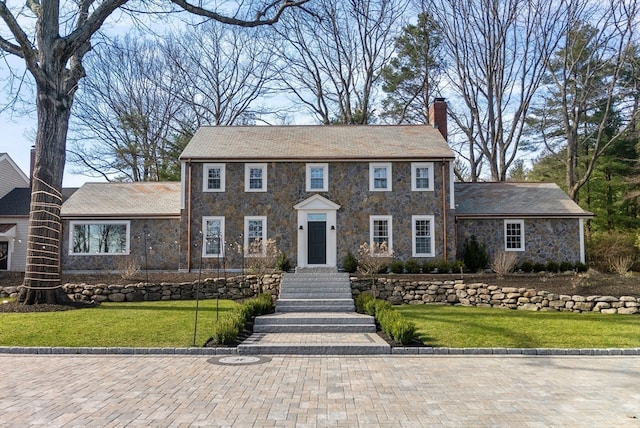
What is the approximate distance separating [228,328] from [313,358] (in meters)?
1.95

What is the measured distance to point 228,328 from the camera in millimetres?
10141

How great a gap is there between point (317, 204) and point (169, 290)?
692 cm

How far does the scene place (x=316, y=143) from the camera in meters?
22.8

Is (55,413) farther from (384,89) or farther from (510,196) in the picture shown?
(384,89)

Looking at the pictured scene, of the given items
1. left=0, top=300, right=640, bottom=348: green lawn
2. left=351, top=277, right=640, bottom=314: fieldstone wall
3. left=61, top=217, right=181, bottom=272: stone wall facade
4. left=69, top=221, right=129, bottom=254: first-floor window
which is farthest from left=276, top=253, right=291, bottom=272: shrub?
left=69, top=221, right=129, bottom=254: first-floor window

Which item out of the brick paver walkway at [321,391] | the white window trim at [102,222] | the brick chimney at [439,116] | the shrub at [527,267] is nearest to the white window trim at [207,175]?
the white window trim at [102,222]

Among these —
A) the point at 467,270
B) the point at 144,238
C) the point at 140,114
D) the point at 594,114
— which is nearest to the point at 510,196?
the point at 467,270

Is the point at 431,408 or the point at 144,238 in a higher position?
the point at 144,238

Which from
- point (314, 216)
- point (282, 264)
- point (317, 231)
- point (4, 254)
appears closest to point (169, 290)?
point (282, 264)

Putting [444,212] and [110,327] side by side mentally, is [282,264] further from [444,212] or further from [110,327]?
[110,327]

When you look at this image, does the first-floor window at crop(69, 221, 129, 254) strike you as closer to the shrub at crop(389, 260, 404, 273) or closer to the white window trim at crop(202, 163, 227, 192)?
the white window trim at crop(202, 163, 227, 192)

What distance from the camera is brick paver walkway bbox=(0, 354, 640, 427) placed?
18.3 feet

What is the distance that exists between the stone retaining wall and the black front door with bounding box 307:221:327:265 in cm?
310

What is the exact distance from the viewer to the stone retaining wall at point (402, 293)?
598 inches
